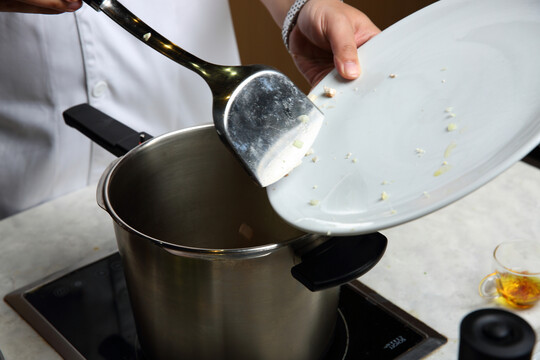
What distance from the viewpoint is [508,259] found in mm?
621

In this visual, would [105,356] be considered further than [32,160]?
No

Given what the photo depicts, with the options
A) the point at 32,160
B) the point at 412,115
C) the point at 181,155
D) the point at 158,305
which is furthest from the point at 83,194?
the point at 412,115

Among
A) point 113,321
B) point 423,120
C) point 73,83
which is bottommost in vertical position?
point 113,321

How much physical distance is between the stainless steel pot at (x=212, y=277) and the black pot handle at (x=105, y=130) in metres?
0.06

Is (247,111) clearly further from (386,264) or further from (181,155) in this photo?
(386,264)

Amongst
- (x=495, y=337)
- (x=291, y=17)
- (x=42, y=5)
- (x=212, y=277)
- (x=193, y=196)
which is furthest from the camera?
(x=291, y=17)

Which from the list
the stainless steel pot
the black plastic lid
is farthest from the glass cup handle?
the black plastic lid

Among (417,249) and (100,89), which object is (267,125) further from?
(100,89)

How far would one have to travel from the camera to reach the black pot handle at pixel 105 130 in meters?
0.65

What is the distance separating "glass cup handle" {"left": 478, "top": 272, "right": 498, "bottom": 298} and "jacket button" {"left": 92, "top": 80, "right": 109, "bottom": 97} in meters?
0.58

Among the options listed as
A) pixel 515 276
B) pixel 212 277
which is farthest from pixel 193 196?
pixel 515 276

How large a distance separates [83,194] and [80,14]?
9.6 inches

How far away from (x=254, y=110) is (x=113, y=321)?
0.26 meters

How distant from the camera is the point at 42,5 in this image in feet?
1.84
